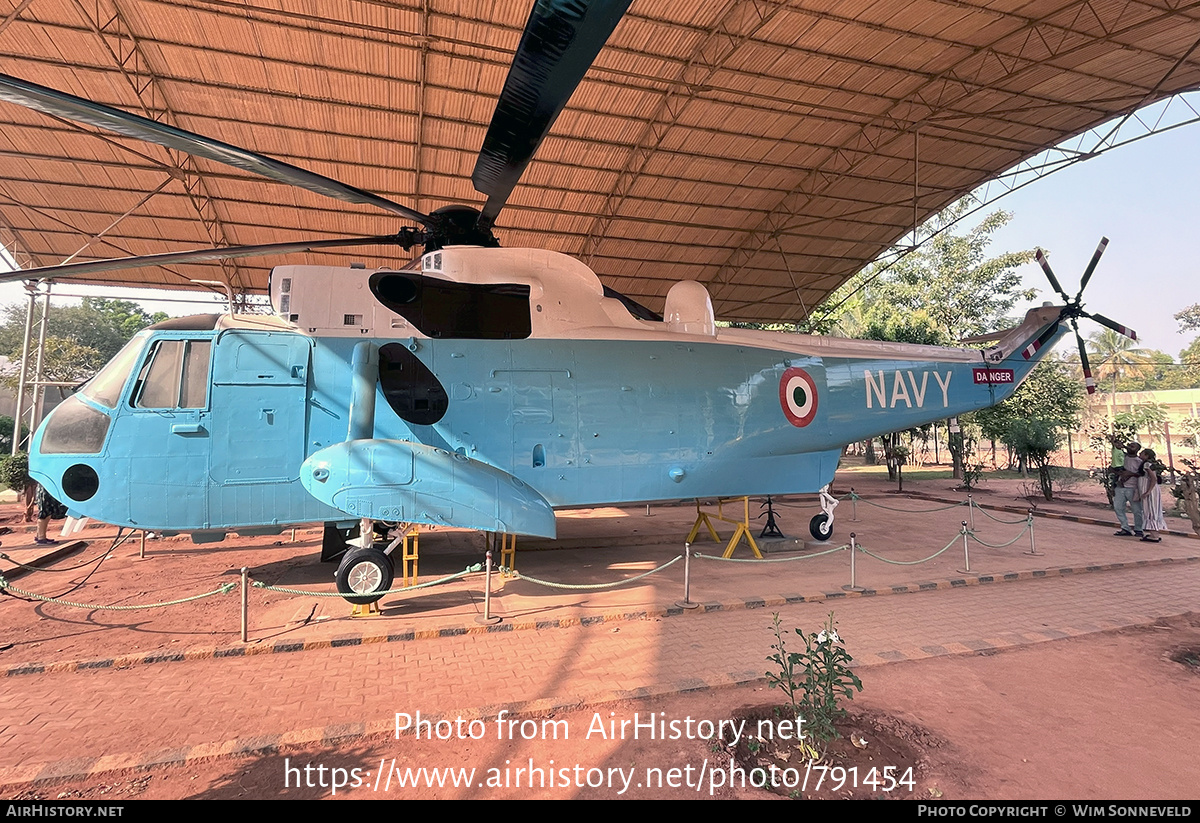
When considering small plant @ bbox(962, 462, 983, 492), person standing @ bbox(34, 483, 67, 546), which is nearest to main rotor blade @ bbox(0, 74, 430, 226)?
person standing @ bbox(34, 483, 67, 546)

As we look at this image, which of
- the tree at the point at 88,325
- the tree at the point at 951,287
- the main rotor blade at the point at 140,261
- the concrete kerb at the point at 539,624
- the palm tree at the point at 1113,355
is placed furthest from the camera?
the tree at the point at 88,325

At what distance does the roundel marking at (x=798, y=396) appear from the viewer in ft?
27.4

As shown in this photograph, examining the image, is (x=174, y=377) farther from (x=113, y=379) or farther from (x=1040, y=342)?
(x=1040, y=342)

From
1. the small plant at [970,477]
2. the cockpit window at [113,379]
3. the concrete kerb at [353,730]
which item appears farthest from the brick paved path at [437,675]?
the small plant at [970,477]

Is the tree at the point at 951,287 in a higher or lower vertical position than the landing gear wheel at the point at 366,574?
higher

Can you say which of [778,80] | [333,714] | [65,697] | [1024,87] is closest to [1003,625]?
[333,714]

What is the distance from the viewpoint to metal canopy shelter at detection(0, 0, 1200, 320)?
33.0 feet

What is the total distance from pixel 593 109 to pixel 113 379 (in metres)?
10.9

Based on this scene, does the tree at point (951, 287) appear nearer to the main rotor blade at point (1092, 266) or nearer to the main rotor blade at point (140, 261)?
the main rotor blade at point (1092, 266)

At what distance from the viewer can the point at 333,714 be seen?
4129 mm

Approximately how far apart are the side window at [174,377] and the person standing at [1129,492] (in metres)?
16.7

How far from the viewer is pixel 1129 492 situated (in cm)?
1105

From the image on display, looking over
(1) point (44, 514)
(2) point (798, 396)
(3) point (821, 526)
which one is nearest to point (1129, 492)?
(3) point (821, 526)
